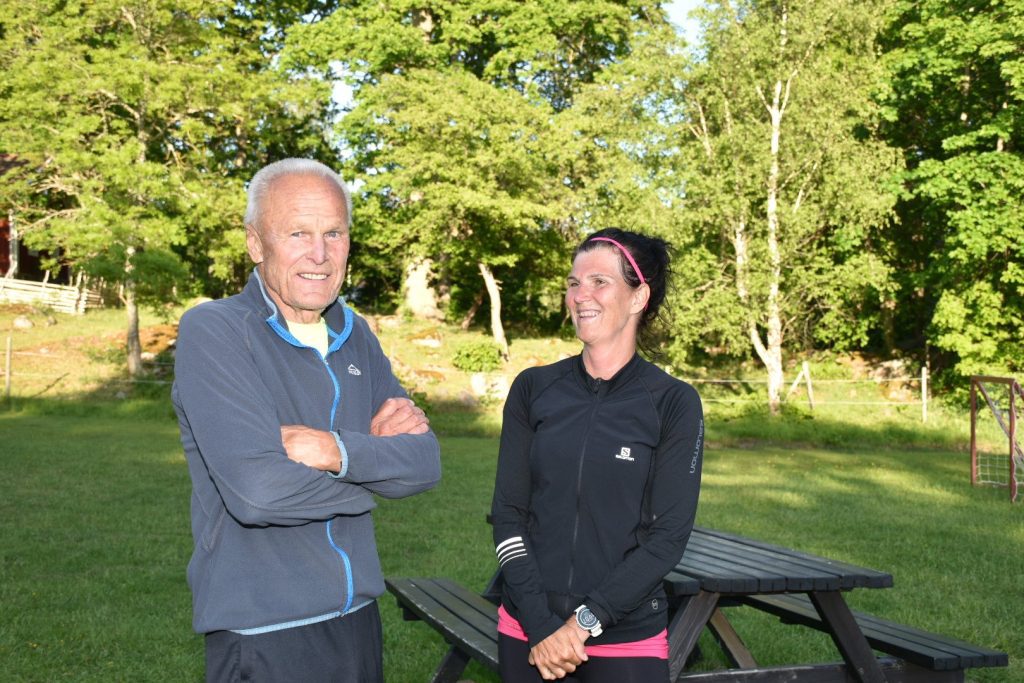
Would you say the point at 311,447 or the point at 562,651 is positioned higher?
the point at 311,447

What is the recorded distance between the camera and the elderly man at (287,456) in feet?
8.48

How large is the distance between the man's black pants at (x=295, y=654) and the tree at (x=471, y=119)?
2630 centimetres

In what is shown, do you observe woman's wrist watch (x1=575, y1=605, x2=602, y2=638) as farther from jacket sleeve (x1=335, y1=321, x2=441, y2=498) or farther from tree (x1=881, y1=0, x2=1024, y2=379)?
tree (x1=881, y1=0, x2=1024, y2=379)

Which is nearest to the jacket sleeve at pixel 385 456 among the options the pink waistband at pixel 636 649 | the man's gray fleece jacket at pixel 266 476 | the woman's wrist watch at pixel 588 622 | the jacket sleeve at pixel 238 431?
the man's gray fleece jacket at pixel 266 476

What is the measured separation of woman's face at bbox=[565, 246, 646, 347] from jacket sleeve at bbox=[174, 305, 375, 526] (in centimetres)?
127

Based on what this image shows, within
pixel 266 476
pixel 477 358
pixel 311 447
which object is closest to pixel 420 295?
pixel 477 358

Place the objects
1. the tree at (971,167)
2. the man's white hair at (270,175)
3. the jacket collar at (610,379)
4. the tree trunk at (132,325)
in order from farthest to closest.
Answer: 1. the tree at (971,167)
2. the tree trunk at (132,325)
3. the jacket collar at (610,379)
4. the man's white hair at (270,175)

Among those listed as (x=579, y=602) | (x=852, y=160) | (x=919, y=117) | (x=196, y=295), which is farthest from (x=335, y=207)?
(x=919, y=117)

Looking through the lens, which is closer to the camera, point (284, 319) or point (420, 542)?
point (284, 319)

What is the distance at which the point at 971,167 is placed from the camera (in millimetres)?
25859

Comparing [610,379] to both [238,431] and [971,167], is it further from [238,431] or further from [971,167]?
[971,167]

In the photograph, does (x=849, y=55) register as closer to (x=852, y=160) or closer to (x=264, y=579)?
(x=852, y=160)

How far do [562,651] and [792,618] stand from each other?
2690 mm

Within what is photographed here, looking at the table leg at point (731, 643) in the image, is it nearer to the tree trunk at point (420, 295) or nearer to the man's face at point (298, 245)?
the man's face at point (298, 245)
